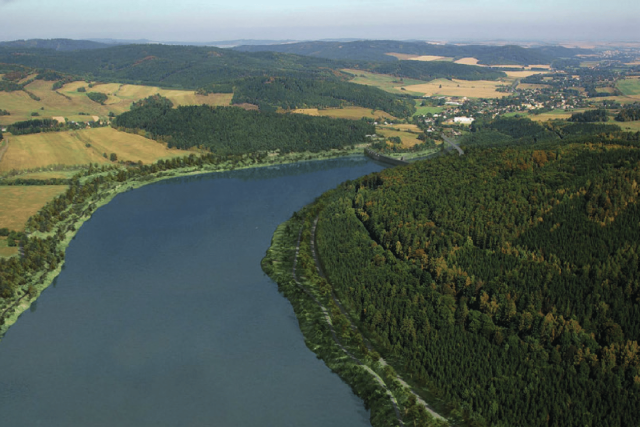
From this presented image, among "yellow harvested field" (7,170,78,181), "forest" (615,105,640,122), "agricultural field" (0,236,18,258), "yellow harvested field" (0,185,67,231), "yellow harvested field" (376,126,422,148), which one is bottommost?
"agricultural field" (0,236,18,258)

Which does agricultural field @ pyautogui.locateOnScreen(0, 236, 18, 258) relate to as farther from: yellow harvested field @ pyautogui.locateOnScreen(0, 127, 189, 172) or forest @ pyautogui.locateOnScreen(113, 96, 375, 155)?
forest @ pyautogui.locateOnScreen(113, 96, 375, 155)

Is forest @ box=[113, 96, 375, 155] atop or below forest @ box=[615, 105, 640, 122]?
below

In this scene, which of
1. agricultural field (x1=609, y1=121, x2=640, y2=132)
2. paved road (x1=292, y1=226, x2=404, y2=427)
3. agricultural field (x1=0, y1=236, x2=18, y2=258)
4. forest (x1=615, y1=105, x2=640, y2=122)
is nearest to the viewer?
paved road (x1=292, y1=226, x2=404, y2=427)

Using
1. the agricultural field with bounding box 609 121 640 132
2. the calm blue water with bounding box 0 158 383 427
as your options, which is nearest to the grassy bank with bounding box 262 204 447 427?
the calm blue water with bounding box 0 158 383 427

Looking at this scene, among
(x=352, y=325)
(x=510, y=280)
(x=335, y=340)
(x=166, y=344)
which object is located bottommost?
(x=166, y=344)

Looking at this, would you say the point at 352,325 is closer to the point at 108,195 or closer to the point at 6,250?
the point at 6,250

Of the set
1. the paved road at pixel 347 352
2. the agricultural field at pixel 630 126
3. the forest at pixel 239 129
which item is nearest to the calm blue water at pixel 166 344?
the paved road at pixel 347 352

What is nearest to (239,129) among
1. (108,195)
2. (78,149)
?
(78,149)
